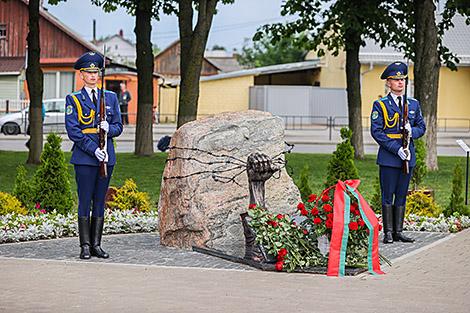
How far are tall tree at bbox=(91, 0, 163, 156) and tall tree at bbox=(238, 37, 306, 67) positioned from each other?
4943 centimetres

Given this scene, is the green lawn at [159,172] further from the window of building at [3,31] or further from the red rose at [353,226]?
the window of building at [3,31]

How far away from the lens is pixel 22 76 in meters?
59.2

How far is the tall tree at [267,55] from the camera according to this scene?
285 ft

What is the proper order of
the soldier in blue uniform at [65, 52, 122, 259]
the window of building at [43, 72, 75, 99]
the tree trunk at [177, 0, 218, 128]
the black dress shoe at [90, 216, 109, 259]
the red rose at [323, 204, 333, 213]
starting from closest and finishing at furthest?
the red rose at [323, 204, 333, 213], the soldier in blue uniform at [65, 52, 122, 259], the black dress shoe at [90, 216, 109, 259], the tree trunk at [177, 0, 218, 128], the window of building at [43, 72, 75, 99]

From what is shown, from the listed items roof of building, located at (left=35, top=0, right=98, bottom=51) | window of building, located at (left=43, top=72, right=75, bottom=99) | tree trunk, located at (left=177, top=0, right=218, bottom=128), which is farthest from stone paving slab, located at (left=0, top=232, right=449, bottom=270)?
roof of building, located at (left=35, top=0, right=98, bottom=51)

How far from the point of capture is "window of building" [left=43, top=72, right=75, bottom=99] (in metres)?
58.2

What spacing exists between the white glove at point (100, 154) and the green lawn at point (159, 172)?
6472 millimetres

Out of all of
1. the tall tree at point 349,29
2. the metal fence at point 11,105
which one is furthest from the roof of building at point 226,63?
the tall tree at point 349,29

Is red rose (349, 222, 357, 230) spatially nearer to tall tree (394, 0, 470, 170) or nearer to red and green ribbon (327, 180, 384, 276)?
red and green ribbon (327, 180, 384, 276)

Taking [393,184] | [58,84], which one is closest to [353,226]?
[393,184]

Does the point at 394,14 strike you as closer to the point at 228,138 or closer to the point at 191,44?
the point at 191,44

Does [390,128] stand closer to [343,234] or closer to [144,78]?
[343,234]

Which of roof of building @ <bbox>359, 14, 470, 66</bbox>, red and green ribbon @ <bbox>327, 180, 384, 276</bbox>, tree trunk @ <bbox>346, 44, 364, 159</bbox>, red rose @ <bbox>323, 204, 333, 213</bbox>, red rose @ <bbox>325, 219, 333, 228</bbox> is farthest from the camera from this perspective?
roof of building @ <bbox>359, 14, 470, 66</bbox>

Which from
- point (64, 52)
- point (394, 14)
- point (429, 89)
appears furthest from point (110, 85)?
point (429, 89)
